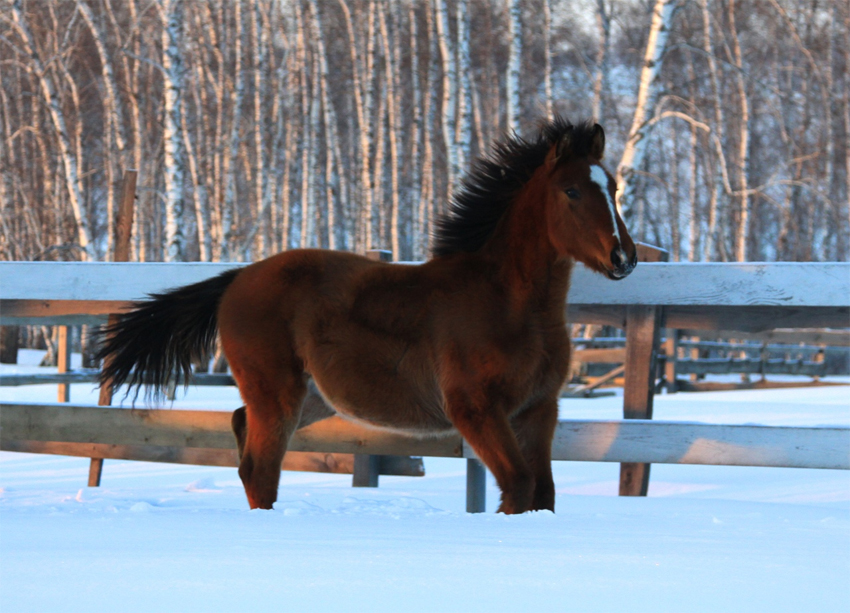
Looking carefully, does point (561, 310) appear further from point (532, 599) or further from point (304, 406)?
point (532, 599)

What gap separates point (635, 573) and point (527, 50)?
21.0m

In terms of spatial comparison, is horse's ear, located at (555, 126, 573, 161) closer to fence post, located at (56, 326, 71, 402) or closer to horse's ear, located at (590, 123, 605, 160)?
horse's ear, located at (590, 123, 605, 160)

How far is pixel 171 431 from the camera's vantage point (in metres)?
4.53

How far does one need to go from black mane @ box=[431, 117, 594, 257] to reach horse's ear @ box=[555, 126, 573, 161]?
4.5 inches

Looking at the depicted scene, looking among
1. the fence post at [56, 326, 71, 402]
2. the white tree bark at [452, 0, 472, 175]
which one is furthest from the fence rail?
the white tree bark at [452, 0, 472, 175]

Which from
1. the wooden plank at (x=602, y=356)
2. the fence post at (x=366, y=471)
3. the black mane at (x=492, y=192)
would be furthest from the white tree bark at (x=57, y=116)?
the black mane at (x=492, y=192)

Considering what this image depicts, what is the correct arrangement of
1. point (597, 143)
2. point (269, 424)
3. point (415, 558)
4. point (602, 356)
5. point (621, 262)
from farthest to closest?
1. point (602, 356)
2. point (269, 424)
3. point (597, 143)
4. point (621, 262)
5. point (415, 558)

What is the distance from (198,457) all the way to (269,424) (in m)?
1.63

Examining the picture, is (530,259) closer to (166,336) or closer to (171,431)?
(166,336)

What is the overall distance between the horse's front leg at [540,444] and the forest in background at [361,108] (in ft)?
37.0

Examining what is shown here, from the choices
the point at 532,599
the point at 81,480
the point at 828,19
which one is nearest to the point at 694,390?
the point at 81,480

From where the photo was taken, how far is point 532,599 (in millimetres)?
1704

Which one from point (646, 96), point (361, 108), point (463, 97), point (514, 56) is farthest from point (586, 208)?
point (361, 108)

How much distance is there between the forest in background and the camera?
17.1 m
